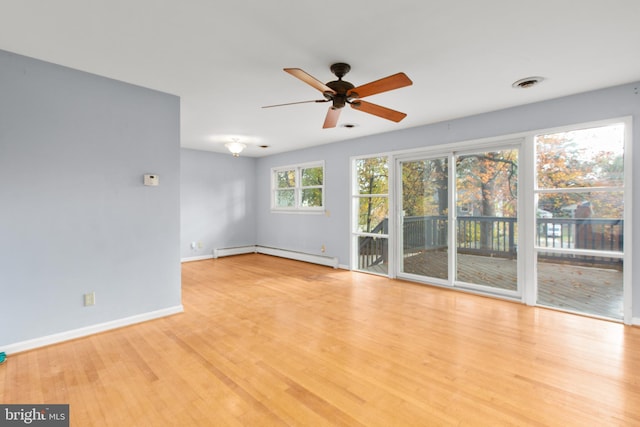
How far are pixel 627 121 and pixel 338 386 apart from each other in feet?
12.5

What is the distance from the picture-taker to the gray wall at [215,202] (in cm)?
651

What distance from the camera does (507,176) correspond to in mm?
3873

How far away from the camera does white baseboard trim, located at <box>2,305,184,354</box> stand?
2465mm

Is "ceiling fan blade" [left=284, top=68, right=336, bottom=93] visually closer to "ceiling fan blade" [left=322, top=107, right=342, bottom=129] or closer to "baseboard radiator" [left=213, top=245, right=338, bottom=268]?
"ceiling fan blade" [left=322, top=107, right=342, bottom=129]

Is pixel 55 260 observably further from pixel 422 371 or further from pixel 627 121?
pixel 627 121

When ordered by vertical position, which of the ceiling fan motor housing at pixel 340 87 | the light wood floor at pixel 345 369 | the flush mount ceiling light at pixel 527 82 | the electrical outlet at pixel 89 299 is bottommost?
the light wood floor at pixel 345 369

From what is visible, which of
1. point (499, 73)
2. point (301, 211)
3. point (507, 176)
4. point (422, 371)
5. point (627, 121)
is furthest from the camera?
point (301, 211)

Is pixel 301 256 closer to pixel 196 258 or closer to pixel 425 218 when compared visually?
pixel 196 258

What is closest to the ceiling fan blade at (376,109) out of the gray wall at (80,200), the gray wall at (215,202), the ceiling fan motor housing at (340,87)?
the ceiling fan motor housing at (340,87)

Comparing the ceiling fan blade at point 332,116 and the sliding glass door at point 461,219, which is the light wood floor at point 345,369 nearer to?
the sliding glass door at point 461,219

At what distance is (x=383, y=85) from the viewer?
7.72ft

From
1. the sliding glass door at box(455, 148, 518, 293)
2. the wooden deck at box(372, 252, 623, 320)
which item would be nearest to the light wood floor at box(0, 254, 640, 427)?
the wooden deck at box(372, 252, 623, 320)

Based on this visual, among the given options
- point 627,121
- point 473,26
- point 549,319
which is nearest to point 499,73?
point 473,26

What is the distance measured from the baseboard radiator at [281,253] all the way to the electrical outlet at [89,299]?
387cm
